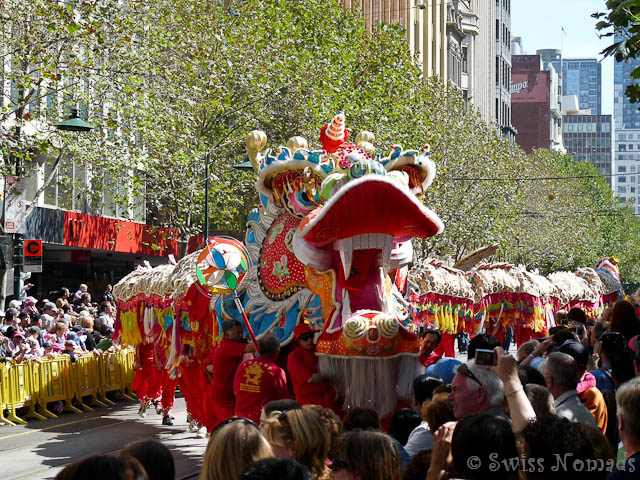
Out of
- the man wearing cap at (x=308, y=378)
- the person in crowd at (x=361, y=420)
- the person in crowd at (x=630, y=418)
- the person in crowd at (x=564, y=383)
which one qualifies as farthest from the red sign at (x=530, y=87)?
the person in crowd at (x=630, y=418)

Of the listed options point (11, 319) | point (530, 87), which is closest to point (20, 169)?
point (11, 319)

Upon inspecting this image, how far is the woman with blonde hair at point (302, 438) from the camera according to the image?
189 inches

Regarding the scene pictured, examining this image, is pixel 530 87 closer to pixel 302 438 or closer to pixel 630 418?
pixel 302 438

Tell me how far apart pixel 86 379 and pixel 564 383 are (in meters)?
12.8

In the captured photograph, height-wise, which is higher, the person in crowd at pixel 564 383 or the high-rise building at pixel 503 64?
the high-rise building at pixel 503 64

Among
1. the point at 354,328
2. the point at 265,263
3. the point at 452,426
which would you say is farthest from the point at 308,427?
the point at 265,263

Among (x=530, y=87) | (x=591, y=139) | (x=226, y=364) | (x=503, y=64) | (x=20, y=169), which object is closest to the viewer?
(x=226, y=364)

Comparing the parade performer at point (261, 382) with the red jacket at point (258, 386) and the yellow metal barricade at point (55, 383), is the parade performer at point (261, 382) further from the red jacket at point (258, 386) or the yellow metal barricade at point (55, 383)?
the yellow metal barricade at point (55, 383)

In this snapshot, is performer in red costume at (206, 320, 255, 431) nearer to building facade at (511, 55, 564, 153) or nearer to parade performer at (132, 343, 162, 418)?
parade performer at (132, 343, 162, 418)

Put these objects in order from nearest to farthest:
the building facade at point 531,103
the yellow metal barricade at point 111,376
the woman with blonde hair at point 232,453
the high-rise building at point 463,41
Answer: the woman with blonde hair at point 232,453 → the yellow metal barricade at point 111,376 → the high-rise building at point 463,41 → the building facade at point 531,103

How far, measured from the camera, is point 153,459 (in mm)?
4156

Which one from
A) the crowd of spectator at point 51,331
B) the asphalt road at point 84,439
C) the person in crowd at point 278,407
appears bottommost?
the asphalt road at point 84,439

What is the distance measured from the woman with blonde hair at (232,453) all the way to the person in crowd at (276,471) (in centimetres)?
54

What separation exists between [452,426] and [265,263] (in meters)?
4.78
